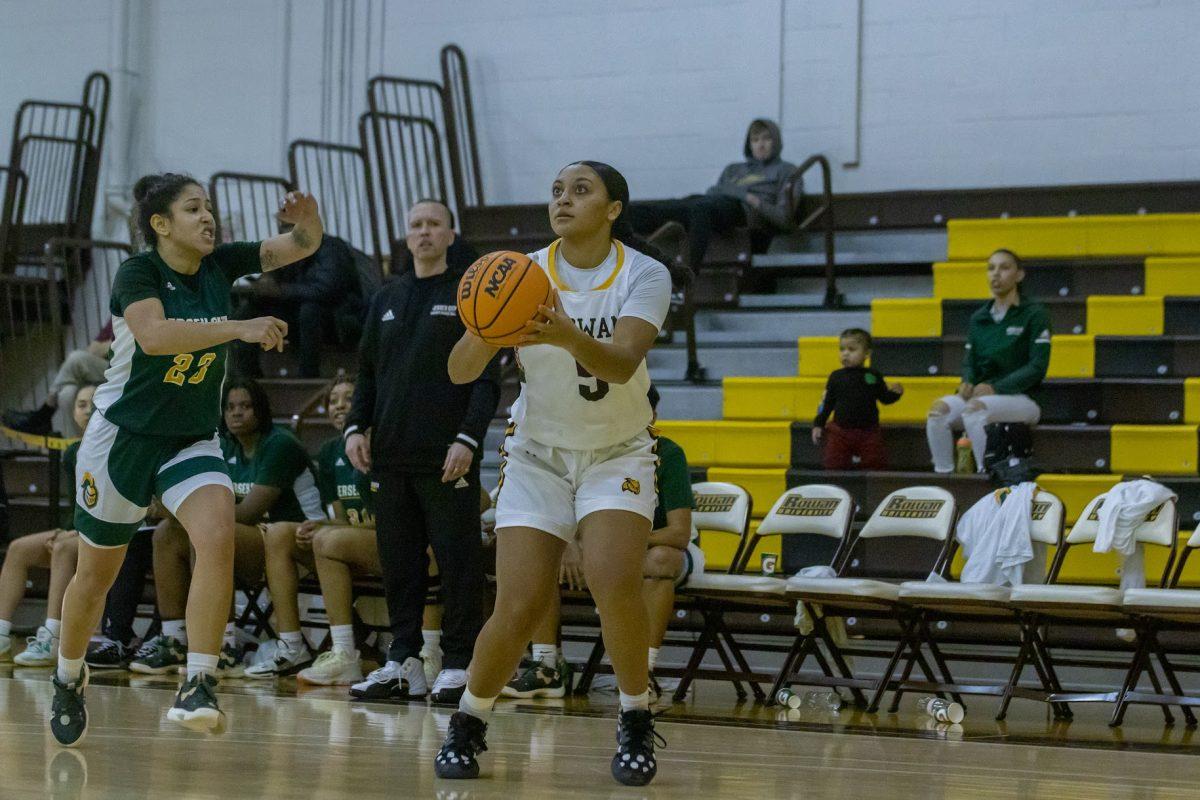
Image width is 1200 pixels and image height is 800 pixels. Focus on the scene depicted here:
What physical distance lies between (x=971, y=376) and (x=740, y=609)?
217 centimetres

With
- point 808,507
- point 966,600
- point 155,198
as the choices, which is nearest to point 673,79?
point 808,507

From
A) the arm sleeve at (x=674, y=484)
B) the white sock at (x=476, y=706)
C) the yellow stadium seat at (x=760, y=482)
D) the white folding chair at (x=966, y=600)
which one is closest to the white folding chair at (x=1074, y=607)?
the white folding chair at (x=966, y=600)

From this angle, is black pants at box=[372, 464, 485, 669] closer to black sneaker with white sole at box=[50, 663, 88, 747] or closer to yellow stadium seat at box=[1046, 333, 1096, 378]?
black sneaker with white sole at box=[50, 663, 88, 747]

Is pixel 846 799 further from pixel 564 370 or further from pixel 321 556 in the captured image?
pixel 321 556

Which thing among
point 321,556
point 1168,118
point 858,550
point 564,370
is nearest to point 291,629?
point 321,556

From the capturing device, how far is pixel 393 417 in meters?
5.89

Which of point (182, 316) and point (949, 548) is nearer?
point (182, 316)

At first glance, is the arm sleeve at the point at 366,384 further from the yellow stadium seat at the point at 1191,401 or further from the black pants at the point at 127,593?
the yellow stadium seat at the point at 1191,401

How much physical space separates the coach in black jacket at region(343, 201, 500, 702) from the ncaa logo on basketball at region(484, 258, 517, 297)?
2.28 m

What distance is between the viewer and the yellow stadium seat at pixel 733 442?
8297 millimetres

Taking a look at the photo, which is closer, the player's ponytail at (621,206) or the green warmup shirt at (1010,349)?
the player's ponytail at (621,206)

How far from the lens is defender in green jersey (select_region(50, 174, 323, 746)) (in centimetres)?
418

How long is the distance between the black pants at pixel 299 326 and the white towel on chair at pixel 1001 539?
4576mm

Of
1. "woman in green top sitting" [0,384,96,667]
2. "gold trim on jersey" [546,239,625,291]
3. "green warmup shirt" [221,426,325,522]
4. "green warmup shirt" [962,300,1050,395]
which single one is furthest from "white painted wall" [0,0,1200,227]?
"gold trim on jersey" [546,239,625,291]
